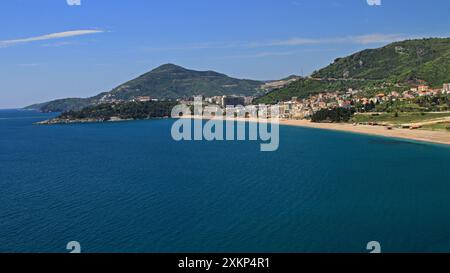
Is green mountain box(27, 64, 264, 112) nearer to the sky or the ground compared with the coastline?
nearer to the sky

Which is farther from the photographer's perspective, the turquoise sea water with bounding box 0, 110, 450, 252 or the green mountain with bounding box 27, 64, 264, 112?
the green mountain with bounding box 27, 64, 264, 112

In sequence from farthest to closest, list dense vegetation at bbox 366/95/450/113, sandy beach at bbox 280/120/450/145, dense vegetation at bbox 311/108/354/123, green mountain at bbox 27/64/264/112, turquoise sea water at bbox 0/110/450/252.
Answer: green mountain at bbox 27/64/264/112
dense vegetation at bbox 311/108/354/123
dense vegetation at bbox 366/95/450/113
sandy beach at bbox 280/120/450/145
turquoise sea water at bbox 0/110/450/252

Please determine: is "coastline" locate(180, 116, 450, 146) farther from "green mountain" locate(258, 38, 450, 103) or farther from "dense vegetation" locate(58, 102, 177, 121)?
"dense vegetation" locate(58, 102, 177, 121)

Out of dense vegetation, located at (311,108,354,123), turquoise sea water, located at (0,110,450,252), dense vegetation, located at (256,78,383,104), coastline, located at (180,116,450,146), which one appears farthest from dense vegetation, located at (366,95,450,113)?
dense vegetation, located at (256,78,383,104)

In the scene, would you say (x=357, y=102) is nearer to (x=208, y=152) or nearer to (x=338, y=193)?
(x=208, y=152)

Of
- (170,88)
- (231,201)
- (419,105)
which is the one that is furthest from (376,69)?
Answer: (231,201)
